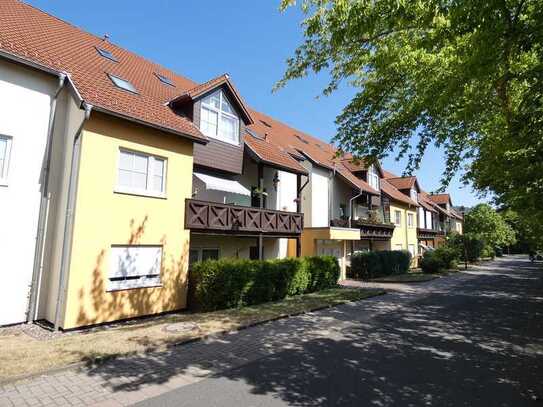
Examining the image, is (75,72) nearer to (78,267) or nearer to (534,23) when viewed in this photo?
(78,267)

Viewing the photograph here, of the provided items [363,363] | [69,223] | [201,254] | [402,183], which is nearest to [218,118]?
[201,254]

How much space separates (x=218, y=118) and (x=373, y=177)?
1878cm

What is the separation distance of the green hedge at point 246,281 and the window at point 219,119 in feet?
18.8

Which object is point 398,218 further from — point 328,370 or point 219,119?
point 328,370

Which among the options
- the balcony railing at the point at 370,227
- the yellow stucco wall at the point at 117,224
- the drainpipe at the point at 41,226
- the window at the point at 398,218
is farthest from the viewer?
the window at the point at 398,218

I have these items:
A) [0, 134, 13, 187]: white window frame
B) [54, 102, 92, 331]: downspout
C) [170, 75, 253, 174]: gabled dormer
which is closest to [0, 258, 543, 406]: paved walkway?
[54, 102, 92, 331]: downspout

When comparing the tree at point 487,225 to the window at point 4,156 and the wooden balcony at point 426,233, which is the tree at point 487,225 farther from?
the window at point 4,156

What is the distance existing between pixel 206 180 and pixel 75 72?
5.88 meters

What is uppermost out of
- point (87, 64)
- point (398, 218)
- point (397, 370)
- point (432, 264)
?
point (87, 64)

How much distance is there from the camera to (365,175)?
1158 inches

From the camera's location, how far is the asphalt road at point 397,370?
5664mm

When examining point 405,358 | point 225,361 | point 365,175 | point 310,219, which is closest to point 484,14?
point 405,358

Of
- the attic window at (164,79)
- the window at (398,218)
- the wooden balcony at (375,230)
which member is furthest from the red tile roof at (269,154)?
the window at (398,218)

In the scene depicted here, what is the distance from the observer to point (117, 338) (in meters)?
8.83
